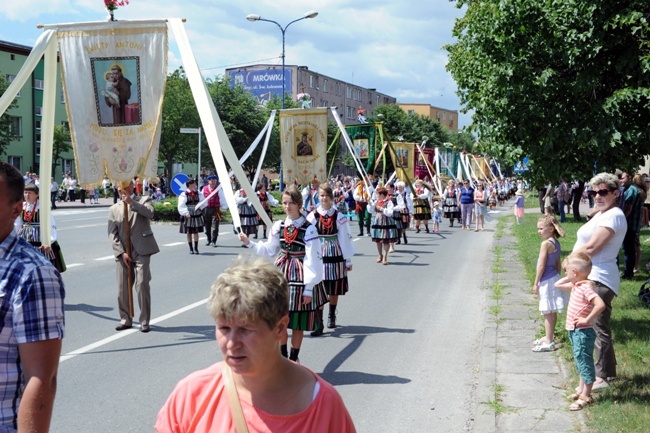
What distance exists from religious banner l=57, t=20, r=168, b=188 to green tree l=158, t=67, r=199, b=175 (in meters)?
45.8

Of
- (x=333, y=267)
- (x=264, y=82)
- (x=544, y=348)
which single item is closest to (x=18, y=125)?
(x=264, y=82)

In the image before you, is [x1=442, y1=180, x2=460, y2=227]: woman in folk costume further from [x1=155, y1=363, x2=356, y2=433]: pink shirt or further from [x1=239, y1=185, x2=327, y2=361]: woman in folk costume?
[x1=155, y1=363, x2=356, y2=433]: pink shirt

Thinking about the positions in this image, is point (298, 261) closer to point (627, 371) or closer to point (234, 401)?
point (627, 371)

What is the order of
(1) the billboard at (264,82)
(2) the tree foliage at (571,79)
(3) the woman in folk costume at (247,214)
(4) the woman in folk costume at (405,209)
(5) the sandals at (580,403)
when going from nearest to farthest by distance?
(5) the sandals at (580,403) → (2) the tree foliage at (571,79) → (4) the woman in folk costume at (405,209) → (3) the woman in folk costume at (247,214) → (1) the billboard at (264,82)

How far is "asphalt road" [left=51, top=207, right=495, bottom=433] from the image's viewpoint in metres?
6.25

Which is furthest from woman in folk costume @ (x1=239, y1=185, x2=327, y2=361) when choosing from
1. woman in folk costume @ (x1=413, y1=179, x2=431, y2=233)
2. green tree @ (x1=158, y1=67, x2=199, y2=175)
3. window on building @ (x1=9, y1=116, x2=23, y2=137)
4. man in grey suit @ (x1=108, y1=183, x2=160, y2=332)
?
window on building @ (x1=9, y1=116, x2=23, y2=137)

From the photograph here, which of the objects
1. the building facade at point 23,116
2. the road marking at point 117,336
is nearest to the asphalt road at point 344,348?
the road marking at point 117,336

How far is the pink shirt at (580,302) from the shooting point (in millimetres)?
6125

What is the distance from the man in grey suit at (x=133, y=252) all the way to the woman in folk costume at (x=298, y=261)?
2.18 meters

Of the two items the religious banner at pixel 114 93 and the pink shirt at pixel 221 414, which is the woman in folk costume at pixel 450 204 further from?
the pink shirt at pixel 221 414

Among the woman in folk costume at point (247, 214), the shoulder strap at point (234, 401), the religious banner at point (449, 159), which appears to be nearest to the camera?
the shoulder strap at point (234, 401)

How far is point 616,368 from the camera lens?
6.86 meters

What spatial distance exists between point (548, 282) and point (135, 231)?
16.2ft

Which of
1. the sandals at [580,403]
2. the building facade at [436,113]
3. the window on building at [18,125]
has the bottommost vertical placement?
the sandals at [580,403]
